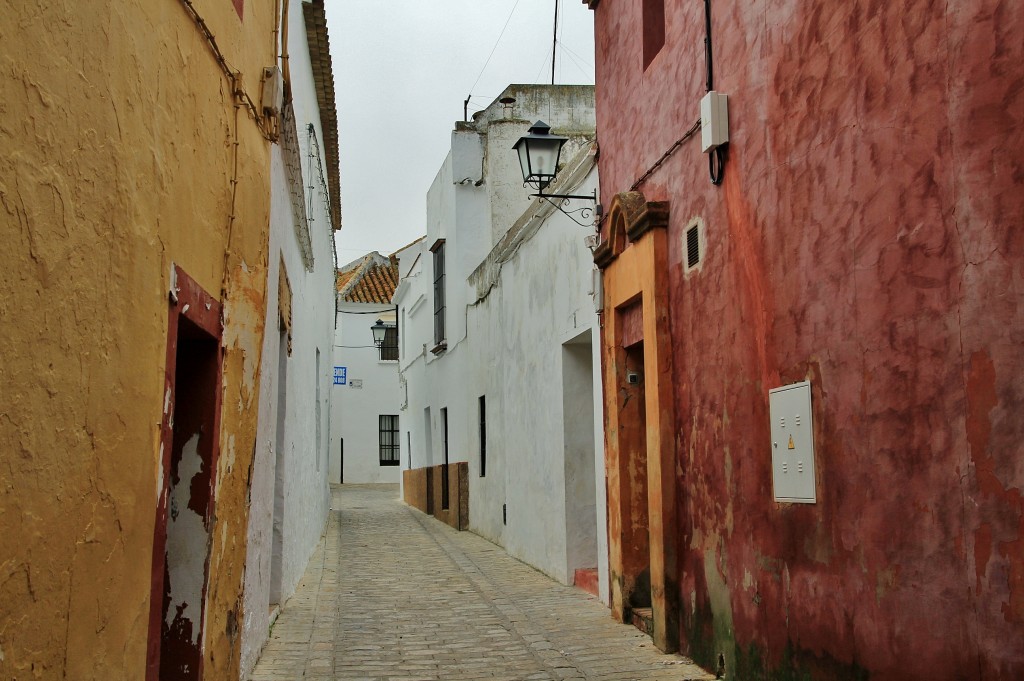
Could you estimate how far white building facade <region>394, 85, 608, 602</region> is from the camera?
9984 millimetres

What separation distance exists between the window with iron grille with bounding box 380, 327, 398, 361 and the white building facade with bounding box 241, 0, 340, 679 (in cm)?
2206

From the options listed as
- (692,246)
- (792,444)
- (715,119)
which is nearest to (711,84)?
(715,119)

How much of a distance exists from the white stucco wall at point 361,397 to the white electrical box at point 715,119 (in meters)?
29.9

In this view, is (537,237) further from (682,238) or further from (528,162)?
(682,238)

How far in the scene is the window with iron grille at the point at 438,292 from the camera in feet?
62.0

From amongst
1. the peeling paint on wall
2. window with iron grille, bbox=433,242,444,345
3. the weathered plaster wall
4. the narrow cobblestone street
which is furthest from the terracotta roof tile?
the peeling paint on wall

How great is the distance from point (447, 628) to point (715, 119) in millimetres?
4402

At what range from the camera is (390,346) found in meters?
36.1

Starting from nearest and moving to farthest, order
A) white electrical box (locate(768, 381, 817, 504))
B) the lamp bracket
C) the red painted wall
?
the red painted wall < white electrical box (locate(768, 381, 817, 504)) < the lamp bracket

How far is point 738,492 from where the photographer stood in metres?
5.77

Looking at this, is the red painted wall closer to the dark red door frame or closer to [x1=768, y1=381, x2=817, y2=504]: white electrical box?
[x1=768, y1=381, x2=817, y2=504]: white electrical box

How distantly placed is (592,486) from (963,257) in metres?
6.72

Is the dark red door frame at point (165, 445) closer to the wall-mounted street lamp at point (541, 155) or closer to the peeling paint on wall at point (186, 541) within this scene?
the peeling paint on wall at point (186, 541)

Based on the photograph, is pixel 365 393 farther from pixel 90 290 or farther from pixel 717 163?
pixel 90 290
